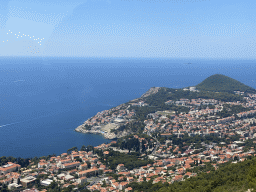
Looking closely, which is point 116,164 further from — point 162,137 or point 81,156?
point 162,137

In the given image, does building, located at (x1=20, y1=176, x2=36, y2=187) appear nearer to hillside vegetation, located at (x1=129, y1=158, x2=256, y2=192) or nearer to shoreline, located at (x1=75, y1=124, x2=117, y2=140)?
hillside vegetation, located at (x1=129, y1=158, x2=256, y2=192)

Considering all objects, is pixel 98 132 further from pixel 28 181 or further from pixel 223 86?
pixel 223 86

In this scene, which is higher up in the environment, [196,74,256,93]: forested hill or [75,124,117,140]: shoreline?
[196,74,256,93]: forested hill

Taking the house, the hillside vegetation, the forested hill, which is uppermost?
the forested hill

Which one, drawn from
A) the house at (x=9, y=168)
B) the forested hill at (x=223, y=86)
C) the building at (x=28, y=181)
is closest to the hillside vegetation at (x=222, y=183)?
the building at (x=28, y=181)

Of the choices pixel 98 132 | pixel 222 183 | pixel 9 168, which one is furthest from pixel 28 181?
pixel 98 132

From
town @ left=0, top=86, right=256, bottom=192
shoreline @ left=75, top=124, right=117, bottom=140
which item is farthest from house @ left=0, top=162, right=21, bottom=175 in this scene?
shoreline @ left=75, top=124, right=117, bottom=140

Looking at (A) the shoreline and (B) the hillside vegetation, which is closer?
(B) the hillside vegetation

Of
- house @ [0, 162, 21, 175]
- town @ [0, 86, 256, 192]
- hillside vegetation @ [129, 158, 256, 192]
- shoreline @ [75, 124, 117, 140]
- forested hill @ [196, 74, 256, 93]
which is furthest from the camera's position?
forested hill @ [196, 74, 256, 93]

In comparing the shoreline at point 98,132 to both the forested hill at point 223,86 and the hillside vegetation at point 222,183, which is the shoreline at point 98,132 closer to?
the hillside vegetation at point 222,183

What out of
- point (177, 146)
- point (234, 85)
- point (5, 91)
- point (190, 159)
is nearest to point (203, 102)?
point (234, 85)
